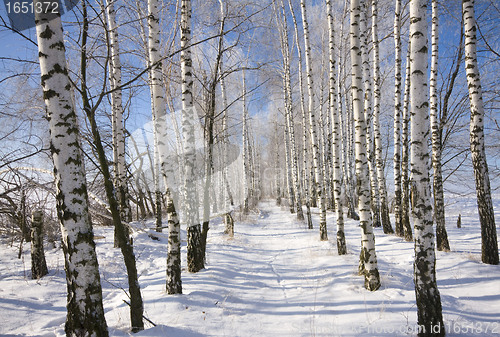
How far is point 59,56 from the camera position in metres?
2.29

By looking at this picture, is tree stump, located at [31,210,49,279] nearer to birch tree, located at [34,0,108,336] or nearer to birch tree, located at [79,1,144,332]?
birch tree, located at [79,1,144,332]

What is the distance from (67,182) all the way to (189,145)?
114 inches

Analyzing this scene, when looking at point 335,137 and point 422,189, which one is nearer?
point 422,189

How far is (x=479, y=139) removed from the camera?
532 centimetres

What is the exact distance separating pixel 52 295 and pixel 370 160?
37.1 feet

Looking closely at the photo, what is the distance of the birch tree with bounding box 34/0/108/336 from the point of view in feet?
7.37

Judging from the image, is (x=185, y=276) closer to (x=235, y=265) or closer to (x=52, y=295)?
(x=235, y=265)

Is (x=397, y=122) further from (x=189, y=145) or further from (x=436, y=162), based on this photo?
(x=189, y=145)

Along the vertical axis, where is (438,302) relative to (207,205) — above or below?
below

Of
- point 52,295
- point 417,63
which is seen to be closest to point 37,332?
point 52,295

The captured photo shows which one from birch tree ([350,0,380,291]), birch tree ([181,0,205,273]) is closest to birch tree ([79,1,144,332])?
birch tree ([181,0,205,273])

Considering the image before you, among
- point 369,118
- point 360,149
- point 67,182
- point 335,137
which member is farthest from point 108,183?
point 369,118

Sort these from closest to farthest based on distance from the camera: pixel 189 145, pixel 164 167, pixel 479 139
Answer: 1. pixel 164 167
2. pixel 189 145
3. pixel 479 139

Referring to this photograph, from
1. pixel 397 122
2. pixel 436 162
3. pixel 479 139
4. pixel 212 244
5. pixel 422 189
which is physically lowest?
pixel 212 244
